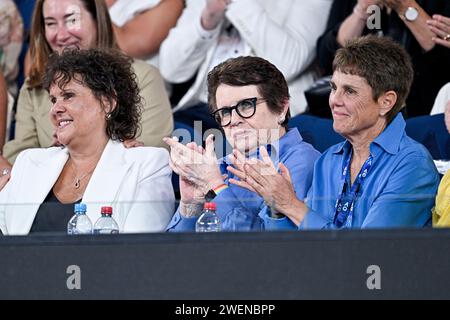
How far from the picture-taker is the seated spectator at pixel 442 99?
13.1ft

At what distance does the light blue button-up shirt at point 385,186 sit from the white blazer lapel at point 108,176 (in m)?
0.60

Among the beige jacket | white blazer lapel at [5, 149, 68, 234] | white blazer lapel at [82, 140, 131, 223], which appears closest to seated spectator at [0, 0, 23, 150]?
the beige jacket

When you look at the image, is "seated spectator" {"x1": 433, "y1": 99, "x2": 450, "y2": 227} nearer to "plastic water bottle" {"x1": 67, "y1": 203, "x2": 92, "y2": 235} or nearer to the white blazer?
the white blazer

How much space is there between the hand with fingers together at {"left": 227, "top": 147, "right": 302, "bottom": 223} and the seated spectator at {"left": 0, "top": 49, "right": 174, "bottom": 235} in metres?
0.31

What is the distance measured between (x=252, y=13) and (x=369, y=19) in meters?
0.50

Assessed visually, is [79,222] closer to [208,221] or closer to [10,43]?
[208,221]

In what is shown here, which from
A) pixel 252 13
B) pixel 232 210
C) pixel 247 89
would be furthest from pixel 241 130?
pixel 252 13

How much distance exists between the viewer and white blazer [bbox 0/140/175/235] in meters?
3.08

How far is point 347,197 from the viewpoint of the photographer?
308cm

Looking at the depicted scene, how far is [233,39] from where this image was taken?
4.62 metres

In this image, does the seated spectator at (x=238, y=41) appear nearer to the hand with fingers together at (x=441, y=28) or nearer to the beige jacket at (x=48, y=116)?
the beige jacket at (x=48, y=116)

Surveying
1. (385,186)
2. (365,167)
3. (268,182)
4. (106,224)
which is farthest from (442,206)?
(106,224)

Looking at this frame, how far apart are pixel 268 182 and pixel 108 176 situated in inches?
24.5
